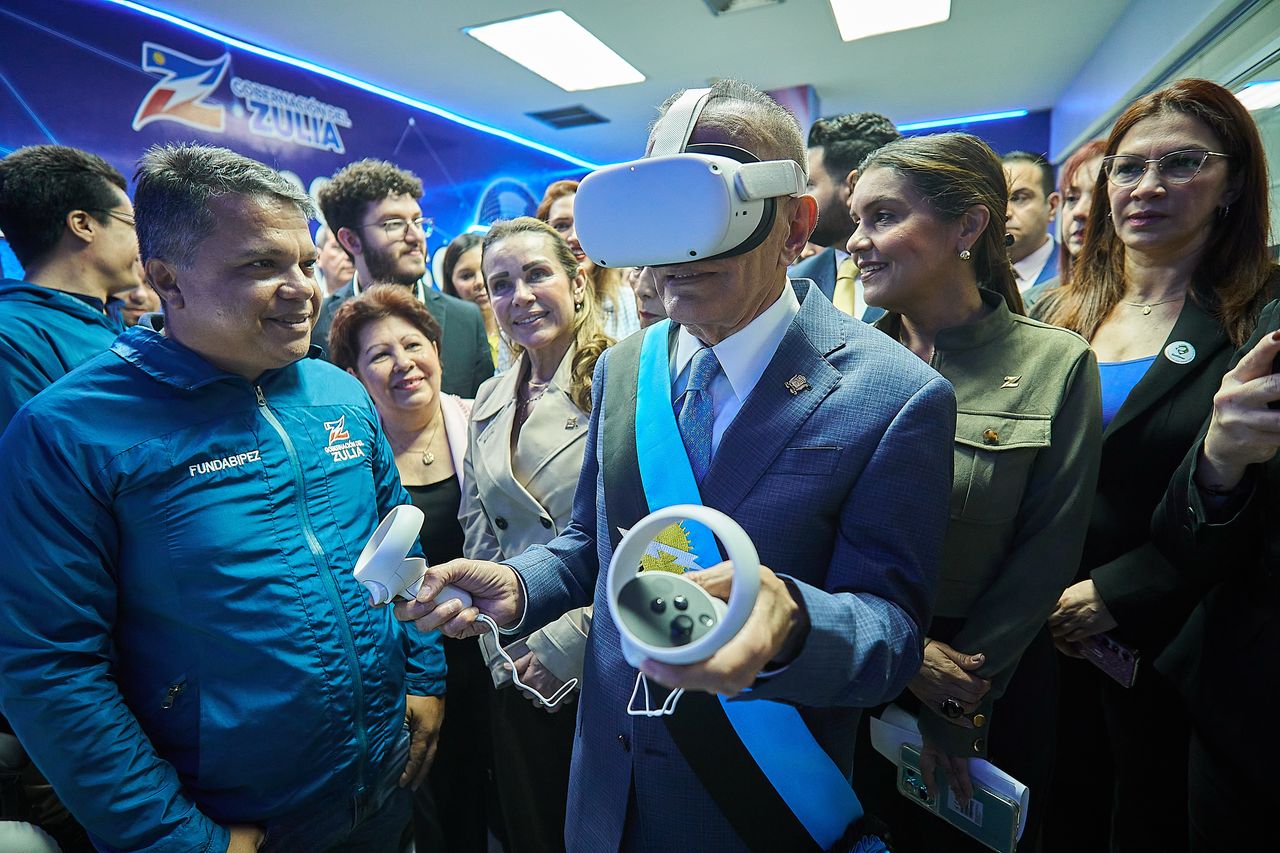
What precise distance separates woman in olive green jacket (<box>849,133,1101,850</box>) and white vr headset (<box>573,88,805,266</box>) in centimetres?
73

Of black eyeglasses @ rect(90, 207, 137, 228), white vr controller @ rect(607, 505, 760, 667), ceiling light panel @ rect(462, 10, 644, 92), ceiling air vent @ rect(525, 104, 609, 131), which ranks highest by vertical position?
ceiling light panel @ rect(462, 10, 644, 92)

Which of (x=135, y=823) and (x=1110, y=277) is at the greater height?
(x=1110, y=277)

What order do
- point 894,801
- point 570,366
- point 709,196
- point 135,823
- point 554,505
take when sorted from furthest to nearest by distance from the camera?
1. point 570,366
2. point 554,505
3. point 894,801
4. point 135,823
5. point 709,196

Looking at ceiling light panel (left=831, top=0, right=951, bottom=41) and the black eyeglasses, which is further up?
ceiling light panel (left=831, top=0, right=951, bottom=41)

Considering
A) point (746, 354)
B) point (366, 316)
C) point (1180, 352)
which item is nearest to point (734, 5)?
point (366, 316)

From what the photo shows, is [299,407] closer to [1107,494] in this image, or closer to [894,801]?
[894,801]

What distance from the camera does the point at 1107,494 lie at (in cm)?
188

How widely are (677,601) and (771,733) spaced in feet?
1.60

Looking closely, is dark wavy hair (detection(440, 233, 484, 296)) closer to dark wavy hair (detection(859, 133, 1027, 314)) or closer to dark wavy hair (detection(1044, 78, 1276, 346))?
dark wavy hair (detection(859, 133, 1027, 314))

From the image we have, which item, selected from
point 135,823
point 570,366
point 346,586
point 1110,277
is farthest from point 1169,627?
point 135,823

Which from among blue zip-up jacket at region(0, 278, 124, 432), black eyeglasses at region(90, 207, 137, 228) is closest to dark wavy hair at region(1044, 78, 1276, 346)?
blue zip-up jacket at region(0, 278, 124, 432)

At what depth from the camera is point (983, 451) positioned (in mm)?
1592

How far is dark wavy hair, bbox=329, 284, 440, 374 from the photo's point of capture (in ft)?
8.33

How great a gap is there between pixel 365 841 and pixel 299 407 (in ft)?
3.37
